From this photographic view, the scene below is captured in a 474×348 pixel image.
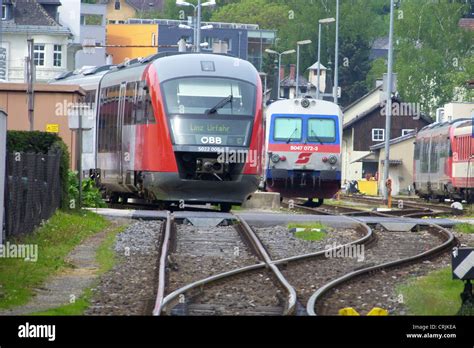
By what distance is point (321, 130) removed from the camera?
127ft

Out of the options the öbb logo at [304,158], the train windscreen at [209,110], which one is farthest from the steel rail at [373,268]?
the öbb logo at [304,158]

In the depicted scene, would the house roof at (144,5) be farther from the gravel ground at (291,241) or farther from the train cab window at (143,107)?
the gravel ground at (291,241)

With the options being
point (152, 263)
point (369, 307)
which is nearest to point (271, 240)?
point (152, 263)

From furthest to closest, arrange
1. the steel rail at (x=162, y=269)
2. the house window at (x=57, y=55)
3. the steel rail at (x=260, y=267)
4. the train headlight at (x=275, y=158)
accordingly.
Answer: the house window at (x=57, y=55) → the train headlight at (x=275, y=158) → the steel rail at (x=260, y=267) → the steel rail at (x=162, y=269)

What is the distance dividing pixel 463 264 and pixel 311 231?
10.9 m

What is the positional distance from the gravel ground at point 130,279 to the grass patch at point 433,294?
270 centimetres

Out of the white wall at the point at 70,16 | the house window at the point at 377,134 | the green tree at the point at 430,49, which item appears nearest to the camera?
the house window at the point at 377,134

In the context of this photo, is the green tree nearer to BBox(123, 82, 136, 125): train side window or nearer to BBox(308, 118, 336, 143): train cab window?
BBox(308, 118, 336, 143): train cab window

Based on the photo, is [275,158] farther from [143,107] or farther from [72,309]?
[72,309]

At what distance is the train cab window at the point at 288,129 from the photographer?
3869 centimetres

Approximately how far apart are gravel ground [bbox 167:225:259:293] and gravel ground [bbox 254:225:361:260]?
431 millimetres

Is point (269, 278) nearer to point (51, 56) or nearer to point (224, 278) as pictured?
point (224, 278)

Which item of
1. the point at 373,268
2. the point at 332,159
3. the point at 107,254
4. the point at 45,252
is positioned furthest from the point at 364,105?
the point at 373,268

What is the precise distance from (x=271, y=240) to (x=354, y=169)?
7283cm
